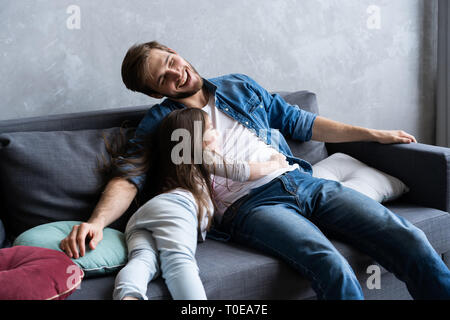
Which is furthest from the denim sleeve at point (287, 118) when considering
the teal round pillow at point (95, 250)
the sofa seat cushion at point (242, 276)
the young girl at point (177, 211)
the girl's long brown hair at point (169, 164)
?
the teal round pillow at point (95, 250)

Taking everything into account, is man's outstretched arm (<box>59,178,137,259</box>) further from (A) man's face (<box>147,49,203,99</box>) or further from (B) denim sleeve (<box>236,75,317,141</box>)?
(B) denim sleeve (<box>236,75,317,141</box>)

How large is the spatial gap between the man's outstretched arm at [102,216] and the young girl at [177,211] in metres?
0.08

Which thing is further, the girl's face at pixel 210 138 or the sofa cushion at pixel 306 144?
the sofa cushion at pixel 306 144

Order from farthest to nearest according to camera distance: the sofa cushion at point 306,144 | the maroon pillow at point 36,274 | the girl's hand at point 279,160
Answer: the sofa cushion at point 306,144, the girl's hand at point 279,160, the maroon pillow at point 36,274

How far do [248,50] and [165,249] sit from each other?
1.25 meters

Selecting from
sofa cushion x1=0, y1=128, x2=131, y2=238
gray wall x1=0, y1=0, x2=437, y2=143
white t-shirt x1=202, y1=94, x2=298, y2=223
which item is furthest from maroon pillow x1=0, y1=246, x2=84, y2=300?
gray wall x1=0, y1=0, x2=437, y2=143

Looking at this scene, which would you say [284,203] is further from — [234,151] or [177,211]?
[177,211]

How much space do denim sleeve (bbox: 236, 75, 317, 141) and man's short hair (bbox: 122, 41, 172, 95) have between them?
0.40m

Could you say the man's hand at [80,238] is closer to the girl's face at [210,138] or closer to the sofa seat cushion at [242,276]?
the sofa seat cushion at [242,276]

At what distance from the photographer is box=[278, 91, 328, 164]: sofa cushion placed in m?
1.98

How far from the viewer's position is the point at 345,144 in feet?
6.81

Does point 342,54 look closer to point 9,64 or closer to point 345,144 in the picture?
point 345,144

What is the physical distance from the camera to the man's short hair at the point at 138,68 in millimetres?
1661
